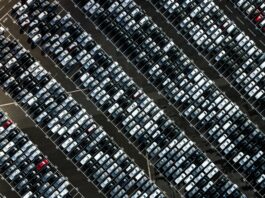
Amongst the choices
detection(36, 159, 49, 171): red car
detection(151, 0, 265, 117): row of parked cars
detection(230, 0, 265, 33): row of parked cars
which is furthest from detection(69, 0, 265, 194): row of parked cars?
detection(36, 159, 49, 171): red car

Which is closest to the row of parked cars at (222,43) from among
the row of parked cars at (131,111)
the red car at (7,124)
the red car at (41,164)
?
the row of parked cars at (131,111)

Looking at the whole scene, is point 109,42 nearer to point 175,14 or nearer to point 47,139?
point 175,14

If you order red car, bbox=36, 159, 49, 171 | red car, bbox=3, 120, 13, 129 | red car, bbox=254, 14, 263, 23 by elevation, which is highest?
red car, bbox=3, 120, 13, 129

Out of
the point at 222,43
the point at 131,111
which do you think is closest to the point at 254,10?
the point at 222,43

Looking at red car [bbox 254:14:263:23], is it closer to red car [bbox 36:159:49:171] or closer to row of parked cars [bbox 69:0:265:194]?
row of parked cars [bbox 69:0:265:194]

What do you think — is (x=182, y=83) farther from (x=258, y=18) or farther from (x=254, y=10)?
(x=254, y=10)

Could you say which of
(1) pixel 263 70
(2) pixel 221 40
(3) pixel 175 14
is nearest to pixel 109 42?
(3) pixel 175 14
